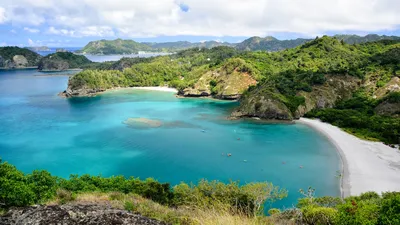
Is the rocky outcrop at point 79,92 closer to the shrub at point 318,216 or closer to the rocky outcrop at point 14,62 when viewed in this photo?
the shrub at point 318,216

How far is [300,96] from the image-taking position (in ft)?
221

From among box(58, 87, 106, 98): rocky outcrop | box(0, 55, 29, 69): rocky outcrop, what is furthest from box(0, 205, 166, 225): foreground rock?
box(0, 55, 29, 69): rocky outcrop

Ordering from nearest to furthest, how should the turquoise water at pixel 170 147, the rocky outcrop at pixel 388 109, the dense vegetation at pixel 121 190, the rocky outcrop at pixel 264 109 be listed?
the dense vegetation at pixel 121 190, the turquoise water at pixel 170 147, the rocky outcrop at pixel 388 109, the rocky outcrop at pixel 264 109

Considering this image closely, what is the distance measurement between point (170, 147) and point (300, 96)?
36.9m

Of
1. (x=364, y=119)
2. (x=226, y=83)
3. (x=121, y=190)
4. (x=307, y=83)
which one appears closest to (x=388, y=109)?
(x=364, y=119)

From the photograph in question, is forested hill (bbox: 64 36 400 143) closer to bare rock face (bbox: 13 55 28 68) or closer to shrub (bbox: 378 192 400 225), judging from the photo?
shrub (bbox: 378 192 400 225)

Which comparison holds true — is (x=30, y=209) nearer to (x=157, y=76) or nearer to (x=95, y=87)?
(x=95, y=87)

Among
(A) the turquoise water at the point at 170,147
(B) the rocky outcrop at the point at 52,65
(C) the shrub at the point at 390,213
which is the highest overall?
(B) the rocky outcrop at the point at 52,65

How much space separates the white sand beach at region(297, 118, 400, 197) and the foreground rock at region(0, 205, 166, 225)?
1150 inches

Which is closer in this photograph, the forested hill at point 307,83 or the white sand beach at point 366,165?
the white sand beach at point 366,165

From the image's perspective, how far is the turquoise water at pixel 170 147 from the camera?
36656mm

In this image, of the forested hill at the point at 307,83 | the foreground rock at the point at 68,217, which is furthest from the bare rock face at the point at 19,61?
the foreground rock at the point at 68,217

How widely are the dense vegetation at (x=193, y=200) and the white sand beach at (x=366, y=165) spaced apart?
803 centimetres

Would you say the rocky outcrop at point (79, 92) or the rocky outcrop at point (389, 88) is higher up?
the rocky outcrop at point (389, 88)
